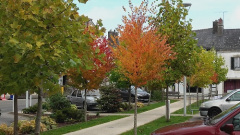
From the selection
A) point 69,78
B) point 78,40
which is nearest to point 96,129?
point 69,78

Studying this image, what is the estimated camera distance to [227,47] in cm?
4669

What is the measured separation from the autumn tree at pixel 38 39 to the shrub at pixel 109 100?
52.2 feet

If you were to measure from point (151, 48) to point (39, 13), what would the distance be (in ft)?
19.1

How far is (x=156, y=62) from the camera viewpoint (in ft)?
38.1

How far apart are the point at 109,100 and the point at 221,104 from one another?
24.9 feet

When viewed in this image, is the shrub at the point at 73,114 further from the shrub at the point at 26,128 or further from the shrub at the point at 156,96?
the shrub at the point at 156,96

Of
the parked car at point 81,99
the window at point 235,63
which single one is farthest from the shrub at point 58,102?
the window at point 235,63

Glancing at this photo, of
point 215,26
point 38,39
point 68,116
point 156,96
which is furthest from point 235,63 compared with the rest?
point 38,39

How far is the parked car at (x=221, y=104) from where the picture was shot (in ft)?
55.7

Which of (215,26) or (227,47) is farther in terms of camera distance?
(215,26)

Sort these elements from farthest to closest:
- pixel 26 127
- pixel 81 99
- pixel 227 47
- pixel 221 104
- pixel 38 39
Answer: pixel 227 47 < pixel 81 99 < pixel 221 104 < pixel 26 127 < pixel 38 39

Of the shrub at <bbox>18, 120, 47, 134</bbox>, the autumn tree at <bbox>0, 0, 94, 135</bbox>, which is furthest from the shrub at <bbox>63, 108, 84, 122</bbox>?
the autumn tree at <bbox>0, 0, 94, 135</bbox>

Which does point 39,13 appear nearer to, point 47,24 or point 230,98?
point 47,24

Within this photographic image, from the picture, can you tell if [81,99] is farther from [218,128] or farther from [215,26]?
[215,26]
